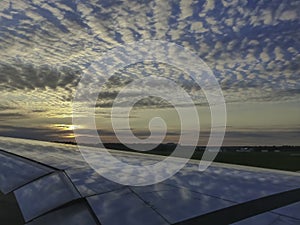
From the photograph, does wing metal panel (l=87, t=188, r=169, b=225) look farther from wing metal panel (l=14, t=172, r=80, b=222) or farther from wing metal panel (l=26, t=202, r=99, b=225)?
wing metal panel (l=14, t=172, r=80, b=222)

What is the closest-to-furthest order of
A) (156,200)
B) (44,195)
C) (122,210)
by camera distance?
(122,210), (156,200), (44,195)

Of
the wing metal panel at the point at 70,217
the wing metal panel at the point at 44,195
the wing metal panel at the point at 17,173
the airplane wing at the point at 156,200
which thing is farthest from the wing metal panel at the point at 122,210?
the wing metal panel at the point at 17,173

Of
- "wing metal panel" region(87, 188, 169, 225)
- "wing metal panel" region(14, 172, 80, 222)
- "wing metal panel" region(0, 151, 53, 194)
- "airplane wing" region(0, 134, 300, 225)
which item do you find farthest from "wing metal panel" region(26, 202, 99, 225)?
"wing metal panel" region(0, 151, 53, 194)

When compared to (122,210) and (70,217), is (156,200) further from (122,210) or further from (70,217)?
(70,217)

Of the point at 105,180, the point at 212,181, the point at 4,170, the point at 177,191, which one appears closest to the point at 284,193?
the point at 212,181

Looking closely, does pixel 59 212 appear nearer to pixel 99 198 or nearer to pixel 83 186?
pixel 99 198

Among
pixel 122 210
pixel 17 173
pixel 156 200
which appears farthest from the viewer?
pixel 17 173

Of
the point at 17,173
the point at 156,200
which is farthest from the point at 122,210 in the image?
the point at 17,173

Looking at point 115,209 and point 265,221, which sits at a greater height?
point 265,221
